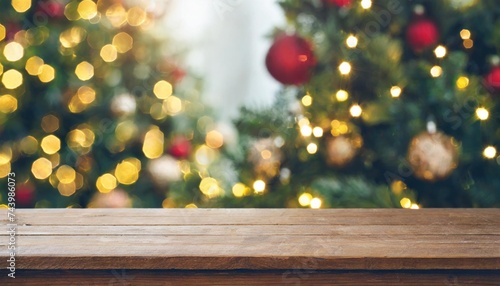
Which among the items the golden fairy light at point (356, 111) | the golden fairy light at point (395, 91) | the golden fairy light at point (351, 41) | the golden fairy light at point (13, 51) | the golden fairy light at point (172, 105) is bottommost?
the golden fairy light at point (172, 105)

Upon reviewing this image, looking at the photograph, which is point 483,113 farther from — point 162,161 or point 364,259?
point 162,161

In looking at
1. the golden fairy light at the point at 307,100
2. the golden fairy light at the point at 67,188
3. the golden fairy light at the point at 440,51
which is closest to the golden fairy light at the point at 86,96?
the golden fairy light at the point at 67,188

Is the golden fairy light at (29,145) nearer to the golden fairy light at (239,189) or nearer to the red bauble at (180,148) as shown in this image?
the red bauble at (180,148)

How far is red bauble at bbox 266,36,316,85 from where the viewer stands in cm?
145

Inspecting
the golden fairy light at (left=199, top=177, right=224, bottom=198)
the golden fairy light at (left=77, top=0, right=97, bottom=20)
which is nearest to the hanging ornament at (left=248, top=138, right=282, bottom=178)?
the golden fairy light at (left=199, top=177, right=224, bottom=198)

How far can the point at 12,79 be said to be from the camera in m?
1.52

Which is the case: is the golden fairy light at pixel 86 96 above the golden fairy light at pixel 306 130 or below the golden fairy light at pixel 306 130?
below

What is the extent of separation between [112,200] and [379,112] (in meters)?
0.71

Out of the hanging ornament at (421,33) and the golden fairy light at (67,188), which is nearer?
the hanging ornament at (421,33)

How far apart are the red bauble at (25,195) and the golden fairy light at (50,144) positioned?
0.11 metres

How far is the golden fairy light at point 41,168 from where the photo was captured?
5.12 feet

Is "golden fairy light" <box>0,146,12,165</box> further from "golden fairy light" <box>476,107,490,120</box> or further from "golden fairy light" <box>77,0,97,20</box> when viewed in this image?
"golden fairy light" <box>476,107,490,120</box>

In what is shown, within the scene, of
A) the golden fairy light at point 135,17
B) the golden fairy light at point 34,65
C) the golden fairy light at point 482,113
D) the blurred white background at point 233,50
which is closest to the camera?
the golden fairy light at point 482,113

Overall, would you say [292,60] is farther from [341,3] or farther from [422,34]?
[422,34]
